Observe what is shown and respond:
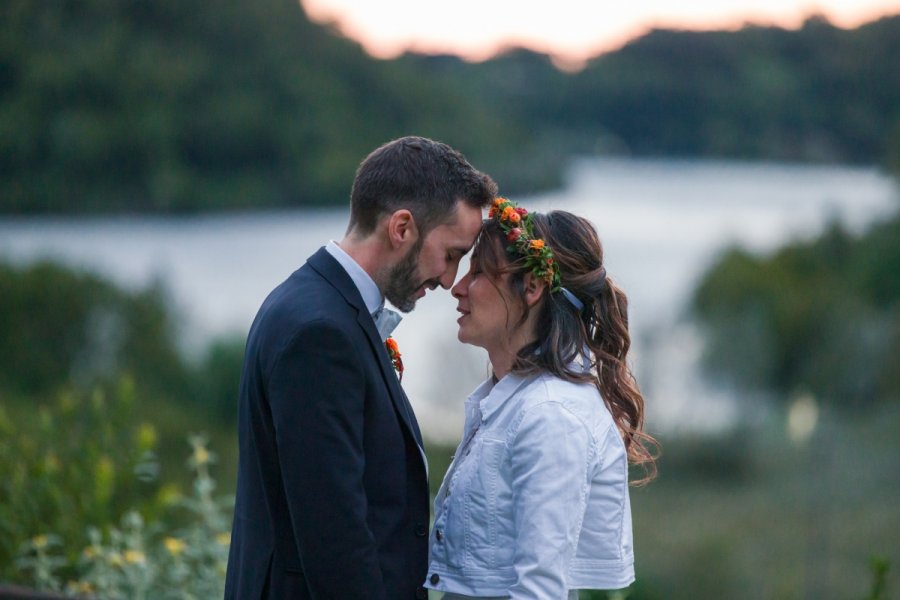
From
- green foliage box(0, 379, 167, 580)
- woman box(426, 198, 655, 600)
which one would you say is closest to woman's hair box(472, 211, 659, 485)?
woman box(426, 198, 655, 600)

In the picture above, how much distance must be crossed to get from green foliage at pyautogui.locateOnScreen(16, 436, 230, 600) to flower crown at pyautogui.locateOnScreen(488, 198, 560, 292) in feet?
6.85

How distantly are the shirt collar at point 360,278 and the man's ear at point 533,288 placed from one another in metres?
0.35

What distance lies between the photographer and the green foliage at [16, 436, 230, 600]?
3952mm

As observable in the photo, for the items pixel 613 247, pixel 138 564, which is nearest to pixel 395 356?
pixel 138 564

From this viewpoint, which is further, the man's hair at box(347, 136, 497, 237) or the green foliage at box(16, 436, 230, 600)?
the green foliage at box(16, 436, 230, 600)

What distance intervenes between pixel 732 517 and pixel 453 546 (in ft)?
55.1

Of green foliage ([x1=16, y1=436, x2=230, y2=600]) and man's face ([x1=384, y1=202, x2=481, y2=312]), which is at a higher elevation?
man's face ([x1=384, y1=202, x2=481, y2=312])

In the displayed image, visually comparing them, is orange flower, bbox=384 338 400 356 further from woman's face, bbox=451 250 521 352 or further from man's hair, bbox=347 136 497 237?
man's hair, bbox=347 136 497 237

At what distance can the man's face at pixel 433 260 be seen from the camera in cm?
241

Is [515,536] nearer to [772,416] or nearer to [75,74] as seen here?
[772,416]

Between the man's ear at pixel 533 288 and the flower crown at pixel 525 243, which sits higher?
the flower crown at pixel 525 243

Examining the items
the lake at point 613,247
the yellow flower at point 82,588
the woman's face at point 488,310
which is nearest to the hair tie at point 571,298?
the woman's face at point 488,310

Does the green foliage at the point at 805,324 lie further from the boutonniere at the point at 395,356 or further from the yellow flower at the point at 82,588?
the boutonniere at the point at 395,356

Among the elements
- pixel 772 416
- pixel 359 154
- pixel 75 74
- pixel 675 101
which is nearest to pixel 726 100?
pixel 675 101
